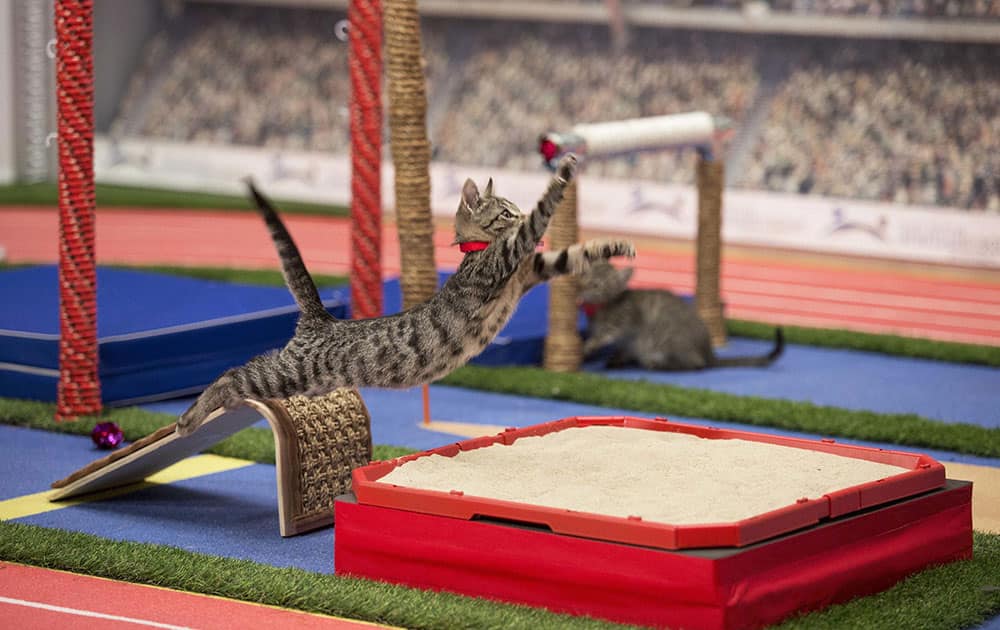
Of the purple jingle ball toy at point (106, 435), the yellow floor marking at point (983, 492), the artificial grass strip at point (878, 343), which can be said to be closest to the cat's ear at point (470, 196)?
the yellow floor marking at point (983, 492)

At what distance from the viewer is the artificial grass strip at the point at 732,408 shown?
7711 millimetres

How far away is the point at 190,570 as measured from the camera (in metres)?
5.20

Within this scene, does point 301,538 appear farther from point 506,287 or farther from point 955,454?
point 955,454

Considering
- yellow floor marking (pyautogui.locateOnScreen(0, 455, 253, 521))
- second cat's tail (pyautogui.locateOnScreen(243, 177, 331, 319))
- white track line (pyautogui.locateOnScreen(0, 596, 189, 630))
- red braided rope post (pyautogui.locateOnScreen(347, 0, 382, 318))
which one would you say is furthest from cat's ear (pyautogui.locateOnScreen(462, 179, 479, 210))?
red braided rope post (pyautogui.locateOnScreen(347, 0, 382, 318))

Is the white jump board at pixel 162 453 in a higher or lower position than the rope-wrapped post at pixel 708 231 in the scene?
lower

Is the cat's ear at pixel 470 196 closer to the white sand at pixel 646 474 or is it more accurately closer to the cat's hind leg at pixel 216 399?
the white sand at pixel 646 474

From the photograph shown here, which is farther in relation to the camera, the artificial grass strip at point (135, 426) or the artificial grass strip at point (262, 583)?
the artificial grass strip at point (135, 426)

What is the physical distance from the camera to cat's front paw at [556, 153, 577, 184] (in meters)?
4.69

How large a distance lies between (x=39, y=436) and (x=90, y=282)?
0.87m

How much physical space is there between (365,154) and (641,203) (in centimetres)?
854

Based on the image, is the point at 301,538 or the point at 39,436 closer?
the point at 301,538

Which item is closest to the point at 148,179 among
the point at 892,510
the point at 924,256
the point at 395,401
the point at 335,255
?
the point at 335,255

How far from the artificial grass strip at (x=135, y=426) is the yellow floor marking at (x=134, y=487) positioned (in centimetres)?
8

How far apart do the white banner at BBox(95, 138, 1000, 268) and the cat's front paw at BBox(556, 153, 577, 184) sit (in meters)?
11.3
